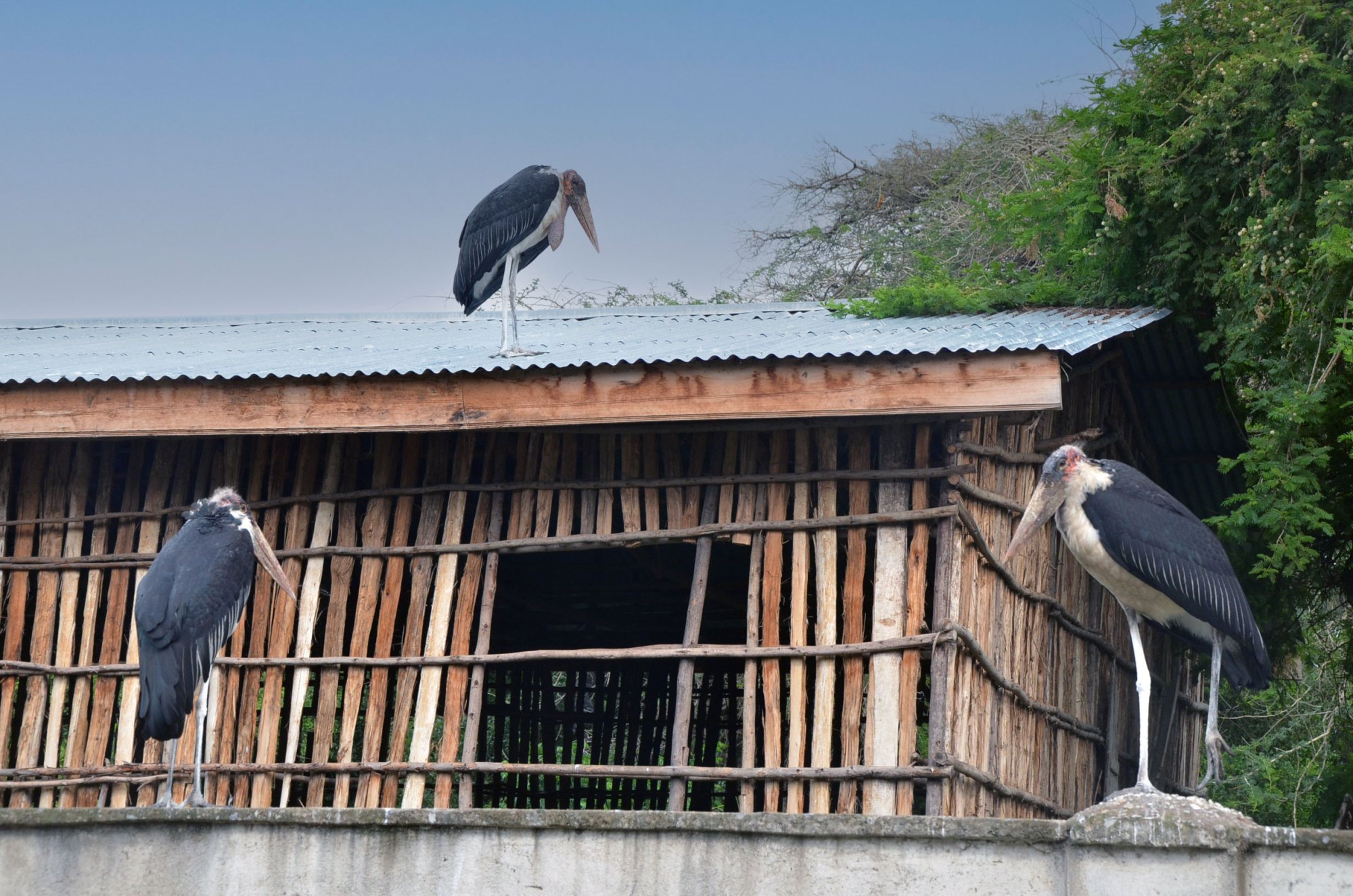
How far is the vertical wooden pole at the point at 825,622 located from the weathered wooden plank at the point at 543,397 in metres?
0.50

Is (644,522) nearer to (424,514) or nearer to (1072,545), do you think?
(424,514)

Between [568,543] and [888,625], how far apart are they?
173 cm

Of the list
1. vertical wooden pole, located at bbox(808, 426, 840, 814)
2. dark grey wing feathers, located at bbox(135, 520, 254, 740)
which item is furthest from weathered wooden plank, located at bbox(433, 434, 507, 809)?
vertical wooden pole, located at bbox(808, 426, 840, 814)

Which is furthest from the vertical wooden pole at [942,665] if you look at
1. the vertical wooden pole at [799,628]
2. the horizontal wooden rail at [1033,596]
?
the vertical wooden pole at [799,628]

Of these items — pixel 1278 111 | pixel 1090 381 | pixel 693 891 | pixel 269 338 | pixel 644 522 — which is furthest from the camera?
pixel 269 338

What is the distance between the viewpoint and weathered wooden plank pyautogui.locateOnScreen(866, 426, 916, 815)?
25.5 ft

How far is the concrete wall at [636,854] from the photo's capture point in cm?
527

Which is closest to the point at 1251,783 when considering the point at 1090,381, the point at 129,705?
the point at 1090,381

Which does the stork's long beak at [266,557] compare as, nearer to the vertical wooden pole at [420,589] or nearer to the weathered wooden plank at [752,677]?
the vertical wooden pole at [420,589]

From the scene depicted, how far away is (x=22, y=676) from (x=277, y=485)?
1839 mm

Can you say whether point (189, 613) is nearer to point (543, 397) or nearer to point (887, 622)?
point (543, 397)

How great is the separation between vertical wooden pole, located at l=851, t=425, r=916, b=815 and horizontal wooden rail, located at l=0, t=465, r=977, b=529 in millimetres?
117

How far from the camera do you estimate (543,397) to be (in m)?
8.28

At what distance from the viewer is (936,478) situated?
27.1 feet
